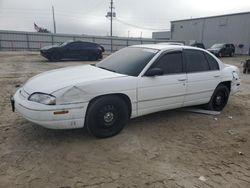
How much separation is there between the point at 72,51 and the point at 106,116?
14.5 m

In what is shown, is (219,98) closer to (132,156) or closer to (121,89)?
(121,89)

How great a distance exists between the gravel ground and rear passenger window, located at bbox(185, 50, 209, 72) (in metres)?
1.11

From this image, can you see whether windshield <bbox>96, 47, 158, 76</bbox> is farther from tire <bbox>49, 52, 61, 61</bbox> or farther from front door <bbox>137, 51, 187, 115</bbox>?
tire <bbox>49, 52, 61, 61</bbox>

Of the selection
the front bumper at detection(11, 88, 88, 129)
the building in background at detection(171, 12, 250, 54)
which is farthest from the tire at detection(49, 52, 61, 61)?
the building in background at detection(171, 12, 250, 54)

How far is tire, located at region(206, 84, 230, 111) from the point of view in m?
5.44

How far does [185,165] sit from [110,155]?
1035 millimetres

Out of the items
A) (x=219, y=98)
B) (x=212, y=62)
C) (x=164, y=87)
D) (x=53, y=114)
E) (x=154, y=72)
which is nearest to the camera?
(x=53, y=114)

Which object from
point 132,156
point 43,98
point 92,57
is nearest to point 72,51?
point 92,57

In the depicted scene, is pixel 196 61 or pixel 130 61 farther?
pixel 196 61

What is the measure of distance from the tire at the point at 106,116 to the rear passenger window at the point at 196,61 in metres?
1.76

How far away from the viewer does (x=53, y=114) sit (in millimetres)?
3363

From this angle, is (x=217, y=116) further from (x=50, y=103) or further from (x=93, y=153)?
(x=50, y=103)

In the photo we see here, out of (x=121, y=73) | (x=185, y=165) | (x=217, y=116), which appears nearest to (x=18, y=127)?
(x=121, y=73)

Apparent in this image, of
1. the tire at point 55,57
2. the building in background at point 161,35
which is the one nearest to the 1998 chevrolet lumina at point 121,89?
the tire at point 55,57
